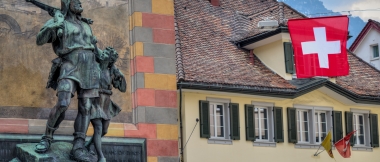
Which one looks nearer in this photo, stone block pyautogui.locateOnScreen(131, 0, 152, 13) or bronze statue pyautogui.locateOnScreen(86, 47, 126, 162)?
bronze statue pyautogui.locateOnScreen(86, 47, 126, 162)

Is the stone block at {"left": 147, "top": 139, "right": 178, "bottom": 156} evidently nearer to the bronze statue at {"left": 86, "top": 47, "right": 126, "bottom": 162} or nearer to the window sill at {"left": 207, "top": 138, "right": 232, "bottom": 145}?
the bronze statue at {"left": 86, "top": 47, "right": 126, "bottom": 162}

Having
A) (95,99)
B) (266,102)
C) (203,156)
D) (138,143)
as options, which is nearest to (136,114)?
(138,143)

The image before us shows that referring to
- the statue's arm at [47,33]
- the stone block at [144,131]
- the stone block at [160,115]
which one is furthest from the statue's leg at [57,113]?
the stone block at [160,115]

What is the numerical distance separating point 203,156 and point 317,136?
533cm

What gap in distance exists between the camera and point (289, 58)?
118 ft

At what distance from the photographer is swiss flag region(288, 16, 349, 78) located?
87.8 ft

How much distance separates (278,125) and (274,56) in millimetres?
2303

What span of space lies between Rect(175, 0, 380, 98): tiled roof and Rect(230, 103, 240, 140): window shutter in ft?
2.94

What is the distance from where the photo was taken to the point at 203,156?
109 ft

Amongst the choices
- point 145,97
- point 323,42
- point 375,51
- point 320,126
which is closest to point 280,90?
point 320,126

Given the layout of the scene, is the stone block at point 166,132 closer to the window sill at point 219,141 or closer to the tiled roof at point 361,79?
the window sill at point 219,141

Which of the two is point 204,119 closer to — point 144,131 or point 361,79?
point 361,79

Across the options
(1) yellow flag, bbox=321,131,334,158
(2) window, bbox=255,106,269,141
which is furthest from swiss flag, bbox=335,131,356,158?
(2) window, bbox=255,106,269,141

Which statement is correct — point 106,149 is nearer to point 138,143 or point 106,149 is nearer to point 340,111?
point 138,143
